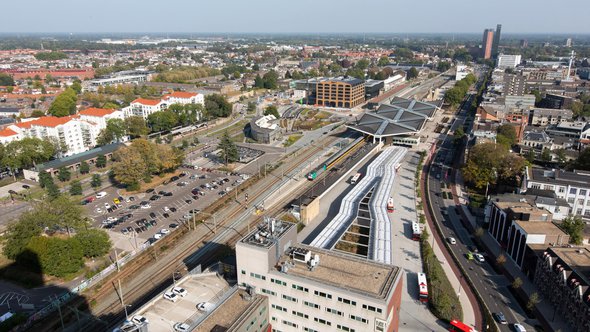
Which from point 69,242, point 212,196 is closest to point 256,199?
point 212,196

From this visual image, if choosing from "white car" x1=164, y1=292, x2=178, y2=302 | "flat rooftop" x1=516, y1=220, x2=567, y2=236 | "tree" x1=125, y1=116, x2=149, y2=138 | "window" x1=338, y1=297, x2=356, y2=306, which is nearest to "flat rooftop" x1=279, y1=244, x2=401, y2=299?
"window" x1=338, y1=297, x2=356, y2=306

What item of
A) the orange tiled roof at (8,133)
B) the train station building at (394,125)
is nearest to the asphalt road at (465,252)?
the train station building at (394,125)

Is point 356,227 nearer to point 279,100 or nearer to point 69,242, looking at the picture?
point 69,242

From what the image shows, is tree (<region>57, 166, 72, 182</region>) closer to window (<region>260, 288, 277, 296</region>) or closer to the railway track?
the railway track

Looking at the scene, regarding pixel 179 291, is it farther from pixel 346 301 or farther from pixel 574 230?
pixel 574 230

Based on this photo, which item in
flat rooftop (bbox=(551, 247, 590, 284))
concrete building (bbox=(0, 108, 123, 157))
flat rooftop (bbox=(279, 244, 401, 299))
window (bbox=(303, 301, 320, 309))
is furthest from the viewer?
concrete building (bbox=(0, 108, 123, 157))

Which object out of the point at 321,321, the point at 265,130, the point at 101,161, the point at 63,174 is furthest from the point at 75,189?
the point at 321,321

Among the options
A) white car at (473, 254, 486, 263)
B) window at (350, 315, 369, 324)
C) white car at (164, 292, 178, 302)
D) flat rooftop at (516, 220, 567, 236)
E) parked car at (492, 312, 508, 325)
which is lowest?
parked car at (492, 312, 508, 325)
